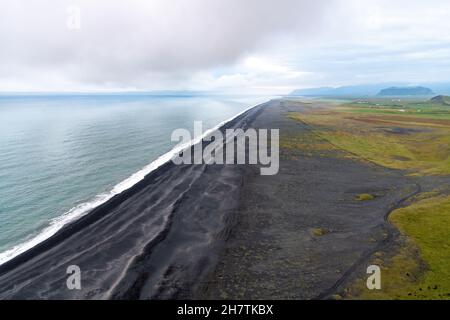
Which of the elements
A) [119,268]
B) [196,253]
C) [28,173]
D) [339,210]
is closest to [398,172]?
[339,210]

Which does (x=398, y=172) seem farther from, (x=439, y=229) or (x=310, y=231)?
(x=310, y=231)

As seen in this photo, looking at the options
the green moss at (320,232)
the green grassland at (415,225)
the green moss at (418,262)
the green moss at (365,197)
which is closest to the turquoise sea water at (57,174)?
the green moss at (320,232)

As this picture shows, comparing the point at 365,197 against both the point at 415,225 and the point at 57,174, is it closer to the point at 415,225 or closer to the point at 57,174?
the point at 415,225

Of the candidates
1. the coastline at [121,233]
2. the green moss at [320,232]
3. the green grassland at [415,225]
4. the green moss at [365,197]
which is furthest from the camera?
the green moss at [365,197]

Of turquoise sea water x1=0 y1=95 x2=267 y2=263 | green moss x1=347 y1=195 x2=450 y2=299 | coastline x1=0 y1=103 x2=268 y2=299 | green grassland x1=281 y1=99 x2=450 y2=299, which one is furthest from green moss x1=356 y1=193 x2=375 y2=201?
turquoise sea water x1=0 y1=95 x2=267 y2=263

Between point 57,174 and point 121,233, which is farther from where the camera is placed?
point 57,174

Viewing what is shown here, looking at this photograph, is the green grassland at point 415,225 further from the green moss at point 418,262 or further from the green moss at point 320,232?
the green moss at point 320,232

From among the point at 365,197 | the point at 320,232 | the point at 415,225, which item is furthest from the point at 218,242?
the point at 365,197
